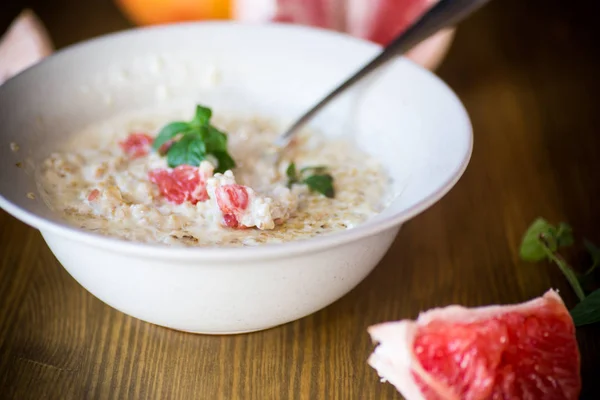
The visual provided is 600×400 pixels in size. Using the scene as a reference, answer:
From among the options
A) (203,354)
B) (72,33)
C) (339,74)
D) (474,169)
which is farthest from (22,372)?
(72,33)

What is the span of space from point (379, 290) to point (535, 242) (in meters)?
0.21

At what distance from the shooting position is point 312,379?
2.47 ft

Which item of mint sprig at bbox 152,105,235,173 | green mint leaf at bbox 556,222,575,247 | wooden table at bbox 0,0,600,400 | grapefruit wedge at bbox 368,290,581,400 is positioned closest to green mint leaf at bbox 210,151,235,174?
mint sprig at bbox 152,105,235,173

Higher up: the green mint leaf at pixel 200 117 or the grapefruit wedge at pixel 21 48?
the grapefruit wedge at pixel 21 48

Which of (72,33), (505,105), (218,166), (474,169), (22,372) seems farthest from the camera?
(72,33)

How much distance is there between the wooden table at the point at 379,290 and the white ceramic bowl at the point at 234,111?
0.05 m

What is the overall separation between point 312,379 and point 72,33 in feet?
3.33

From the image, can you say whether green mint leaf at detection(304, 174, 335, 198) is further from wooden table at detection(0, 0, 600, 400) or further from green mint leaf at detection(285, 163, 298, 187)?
wooden table at detection(0, 0, 600, 400)

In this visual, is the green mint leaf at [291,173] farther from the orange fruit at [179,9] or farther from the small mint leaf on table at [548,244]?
the orange fruit at [179,9]

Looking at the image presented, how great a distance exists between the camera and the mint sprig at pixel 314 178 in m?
0.87

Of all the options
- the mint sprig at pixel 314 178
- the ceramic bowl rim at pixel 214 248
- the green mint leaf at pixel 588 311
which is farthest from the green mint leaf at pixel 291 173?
the green mint leaf at pixel 588 311

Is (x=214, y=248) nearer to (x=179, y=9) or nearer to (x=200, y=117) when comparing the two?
(x=200, y=117)

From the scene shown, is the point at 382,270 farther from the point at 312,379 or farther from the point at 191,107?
the point at 191,107

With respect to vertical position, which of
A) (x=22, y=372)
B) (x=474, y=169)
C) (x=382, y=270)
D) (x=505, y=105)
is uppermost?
(x=505, y=105)
